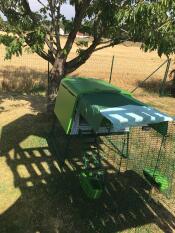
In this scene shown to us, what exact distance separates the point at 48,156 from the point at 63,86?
1901 millimetres

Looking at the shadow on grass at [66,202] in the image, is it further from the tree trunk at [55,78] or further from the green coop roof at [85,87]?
the tree trunk at [55,78]

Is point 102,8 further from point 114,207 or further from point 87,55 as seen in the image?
point 114,207

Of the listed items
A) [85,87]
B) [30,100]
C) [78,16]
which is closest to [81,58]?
[78,16]

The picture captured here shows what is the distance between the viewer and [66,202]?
695 cm

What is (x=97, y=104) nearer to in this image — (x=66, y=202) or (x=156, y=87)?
(x=66, y=202)

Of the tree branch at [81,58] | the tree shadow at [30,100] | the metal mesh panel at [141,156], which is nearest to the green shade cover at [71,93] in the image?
the metal mesh panel at [141,156]

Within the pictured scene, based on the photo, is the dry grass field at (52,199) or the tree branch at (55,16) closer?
the dry grass field at (52,199)

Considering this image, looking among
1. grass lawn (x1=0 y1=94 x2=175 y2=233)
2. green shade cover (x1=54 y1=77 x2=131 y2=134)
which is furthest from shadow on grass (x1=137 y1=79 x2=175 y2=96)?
grass lawn (x1=0 y1=94 x2=175 y2=233)

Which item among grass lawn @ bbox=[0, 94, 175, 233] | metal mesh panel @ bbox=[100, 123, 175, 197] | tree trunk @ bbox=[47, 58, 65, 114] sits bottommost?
grass lawn @ bbox=[0, 94, 175, 233]

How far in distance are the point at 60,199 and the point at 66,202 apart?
0.53 feet

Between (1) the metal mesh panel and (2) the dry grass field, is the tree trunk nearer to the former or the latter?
(2) the dry grass field

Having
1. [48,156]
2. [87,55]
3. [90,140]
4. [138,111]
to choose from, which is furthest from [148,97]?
[138,111]

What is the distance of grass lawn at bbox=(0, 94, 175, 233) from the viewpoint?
632 centimetres

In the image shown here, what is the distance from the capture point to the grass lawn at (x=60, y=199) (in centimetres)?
632
